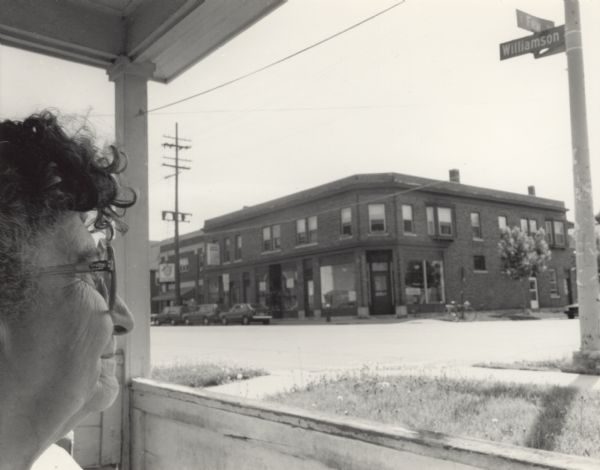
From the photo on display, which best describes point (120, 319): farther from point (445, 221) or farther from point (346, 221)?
point (445, 221)

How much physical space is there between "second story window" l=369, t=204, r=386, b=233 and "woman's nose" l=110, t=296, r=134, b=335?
28.4 m

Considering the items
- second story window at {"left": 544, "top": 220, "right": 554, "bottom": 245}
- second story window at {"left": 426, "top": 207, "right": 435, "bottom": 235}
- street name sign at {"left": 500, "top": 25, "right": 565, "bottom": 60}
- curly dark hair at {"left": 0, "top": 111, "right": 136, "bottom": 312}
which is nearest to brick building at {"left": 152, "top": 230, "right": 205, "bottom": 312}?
second story window at {"left": 426, "top": 207, "right": 435, "bottom": 235}

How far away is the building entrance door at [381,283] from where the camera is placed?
29125mm

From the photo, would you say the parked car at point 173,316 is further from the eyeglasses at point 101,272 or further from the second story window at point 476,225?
the eyeglasses at point 101,272

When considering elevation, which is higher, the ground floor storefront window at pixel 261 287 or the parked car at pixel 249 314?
the ground floor storefront window at pixel 261 287

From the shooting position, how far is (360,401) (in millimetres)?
5402

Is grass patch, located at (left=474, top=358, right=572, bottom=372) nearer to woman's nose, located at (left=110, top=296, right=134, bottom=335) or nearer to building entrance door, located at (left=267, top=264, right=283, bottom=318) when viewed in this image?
woman's nose, located at (left=110, top=296, right=134, bottom=335)

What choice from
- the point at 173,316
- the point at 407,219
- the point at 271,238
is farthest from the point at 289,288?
the point at 407,219

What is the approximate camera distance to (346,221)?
3023 cm

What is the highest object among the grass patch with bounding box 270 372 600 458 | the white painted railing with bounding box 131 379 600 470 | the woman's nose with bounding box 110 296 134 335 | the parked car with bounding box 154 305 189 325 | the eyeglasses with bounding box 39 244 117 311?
the eyeglasses with bounding box 39 244 117 311

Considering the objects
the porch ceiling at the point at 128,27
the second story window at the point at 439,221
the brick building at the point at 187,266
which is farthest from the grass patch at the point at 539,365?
the brick building at the point at 187,266

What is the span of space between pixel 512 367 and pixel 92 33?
22.1ft

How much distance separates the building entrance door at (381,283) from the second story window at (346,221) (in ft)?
6.36

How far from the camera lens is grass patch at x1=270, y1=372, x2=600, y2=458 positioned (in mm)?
3832
